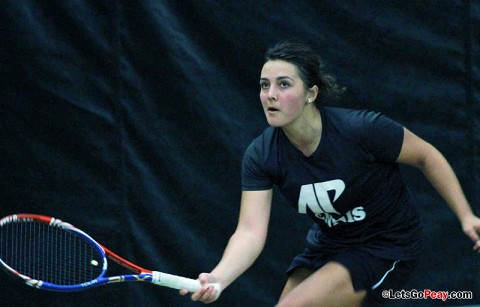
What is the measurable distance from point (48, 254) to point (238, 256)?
1011 millimetres

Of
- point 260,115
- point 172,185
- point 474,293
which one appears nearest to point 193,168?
point 172,185

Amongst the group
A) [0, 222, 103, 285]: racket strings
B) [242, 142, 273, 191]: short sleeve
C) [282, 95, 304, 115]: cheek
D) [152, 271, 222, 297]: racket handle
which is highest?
[282, 95, 304, 115]: cheek

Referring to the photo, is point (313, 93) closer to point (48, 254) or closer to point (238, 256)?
point (238, 256)

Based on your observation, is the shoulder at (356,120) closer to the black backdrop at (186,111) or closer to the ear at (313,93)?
the ear at (313,93)

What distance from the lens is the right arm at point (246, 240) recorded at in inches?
128

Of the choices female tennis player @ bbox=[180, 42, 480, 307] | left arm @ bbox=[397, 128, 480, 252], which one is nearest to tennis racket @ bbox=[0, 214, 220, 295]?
female tennis player @ bbox=[180, 42, 480, 307]

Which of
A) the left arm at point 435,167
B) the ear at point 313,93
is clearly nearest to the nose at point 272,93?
the ear at point 313,93

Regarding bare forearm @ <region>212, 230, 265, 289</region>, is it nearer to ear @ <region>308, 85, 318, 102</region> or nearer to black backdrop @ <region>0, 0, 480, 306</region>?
ear @ <region>308, 85, 318, 102</region>

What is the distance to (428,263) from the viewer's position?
4.89 metres

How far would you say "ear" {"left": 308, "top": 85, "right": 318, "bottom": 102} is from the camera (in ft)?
11.4

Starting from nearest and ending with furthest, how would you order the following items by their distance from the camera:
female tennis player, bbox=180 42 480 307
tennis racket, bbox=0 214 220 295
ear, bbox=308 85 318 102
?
female tennis player, bbox=180 42 480 307 → ear, bbox=308 85 318 102 → tennis racket, bbox=0 214 220 295

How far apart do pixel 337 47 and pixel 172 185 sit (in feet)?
3.66

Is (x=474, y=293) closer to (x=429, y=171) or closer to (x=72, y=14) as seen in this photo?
(x=429, y=171)

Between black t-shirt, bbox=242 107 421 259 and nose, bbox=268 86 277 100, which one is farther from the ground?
nose, bbox=268 86 277 100
